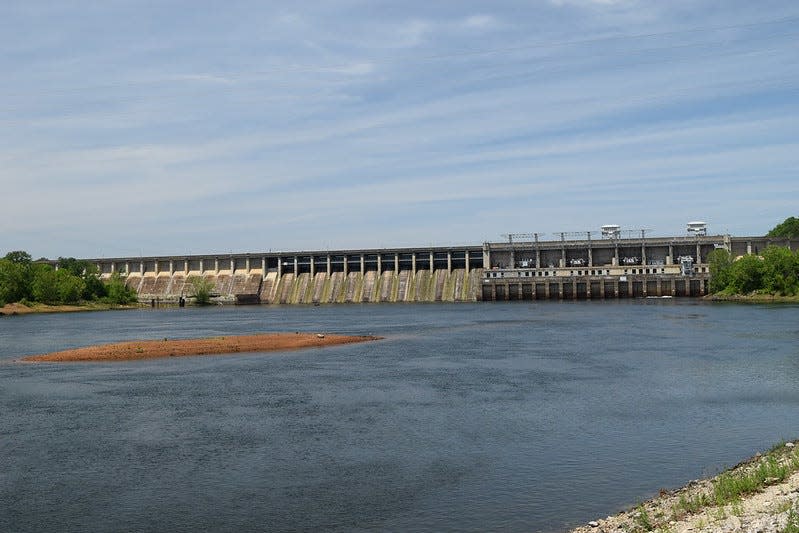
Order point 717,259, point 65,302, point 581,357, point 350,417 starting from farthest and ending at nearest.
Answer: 1. point 65,302
2. point 717,259
3. point 581,357
4. point 350,417

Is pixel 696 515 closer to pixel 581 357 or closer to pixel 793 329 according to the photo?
pixel 581 357

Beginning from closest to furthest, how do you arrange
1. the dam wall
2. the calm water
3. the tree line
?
1. the calm water
2. the tree line
3. the dam wall

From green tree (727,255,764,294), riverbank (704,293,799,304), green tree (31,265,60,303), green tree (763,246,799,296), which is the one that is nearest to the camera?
riverbank (704,293,799,304)

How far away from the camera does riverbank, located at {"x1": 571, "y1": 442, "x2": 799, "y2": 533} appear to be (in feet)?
51.8

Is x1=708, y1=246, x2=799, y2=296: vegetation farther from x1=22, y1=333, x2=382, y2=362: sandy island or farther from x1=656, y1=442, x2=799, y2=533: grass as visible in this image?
x1=656, y1=442, x2=799, y2=533: grass

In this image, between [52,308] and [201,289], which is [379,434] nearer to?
[52,308]

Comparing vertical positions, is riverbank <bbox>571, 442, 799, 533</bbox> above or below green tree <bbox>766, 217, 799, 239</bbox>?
below

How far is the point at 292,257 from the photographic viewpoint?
179125 mm

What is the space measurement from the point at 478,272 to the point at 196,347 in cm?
10274

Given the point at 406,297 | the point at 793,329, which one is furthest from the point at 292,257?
the point at 793,329

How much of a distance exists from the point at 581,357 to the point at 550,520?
122 feet

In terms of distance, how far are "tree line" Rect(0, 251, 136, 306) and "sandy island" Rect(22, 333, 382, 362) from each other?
9453 cm

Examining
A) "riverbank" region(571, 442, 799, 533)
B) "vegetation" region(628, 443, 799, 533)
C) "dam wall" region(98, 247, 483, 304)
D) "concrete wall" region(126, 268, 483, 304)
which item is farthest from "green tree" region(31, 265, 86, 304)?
"vegetation" region(628, 443, 799, 533)

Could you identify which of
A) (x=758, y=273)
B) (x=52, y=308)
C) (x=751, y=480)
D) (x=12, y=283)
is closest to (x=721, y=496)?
(x=751, y=480)
